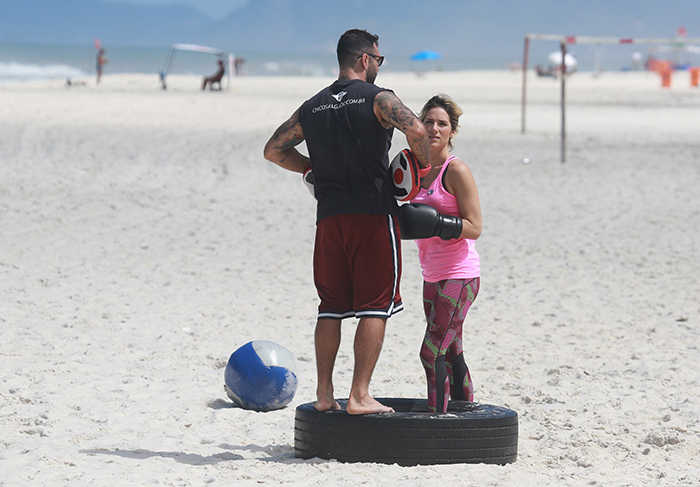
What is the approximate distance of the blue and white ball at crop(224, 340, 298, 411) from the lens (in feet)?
14.2

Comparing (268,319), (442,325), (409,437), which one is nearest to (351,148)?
(442,325)

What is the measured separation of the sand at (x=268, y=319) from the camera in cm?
366

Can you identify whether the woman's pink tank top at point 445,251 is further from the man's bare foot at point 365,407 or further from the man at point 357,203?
the man's bare foot at point 365,407

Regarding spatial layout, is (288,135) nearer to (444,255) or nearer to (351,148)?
(351,148)

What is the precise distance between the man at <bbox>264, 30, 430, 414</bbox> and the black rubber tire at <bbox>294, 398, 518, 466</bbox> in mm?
98

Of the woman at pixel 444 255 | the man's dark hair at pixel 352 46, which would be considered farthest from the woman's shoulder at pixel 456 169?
the man's dark hair at pixel 352 46

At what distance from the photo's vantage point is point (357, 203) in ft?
11.2

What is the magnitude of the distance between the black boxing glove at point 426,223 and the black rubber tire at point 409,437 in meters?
0.76

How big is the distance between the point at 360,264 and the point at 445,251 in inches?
18.0

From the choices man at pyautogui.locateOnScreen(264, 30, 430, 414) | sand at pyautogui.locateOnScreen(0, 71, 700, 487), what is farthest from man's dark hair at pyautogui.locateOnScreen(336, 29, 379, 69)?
sand at pyautogui.locateOnScreen(0, 71, 700, 487)

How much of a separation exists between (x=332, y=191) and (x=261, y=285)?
3.66 meters

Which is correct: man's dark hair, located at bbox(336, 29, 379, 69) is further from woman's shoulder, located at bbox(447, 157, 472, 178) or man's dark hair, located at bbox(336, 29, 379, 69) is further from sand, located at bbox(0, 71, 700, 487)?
sand, located at bbox(0, 71, 700, 487)

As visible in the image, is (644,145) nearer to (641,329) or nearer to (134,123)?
(134,123)

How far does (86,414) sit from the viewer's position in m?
4.16
